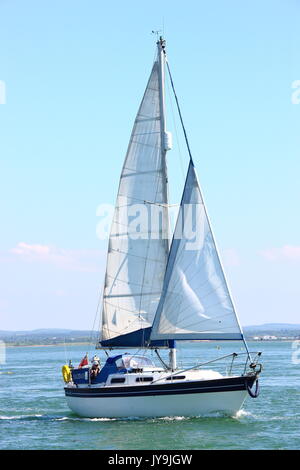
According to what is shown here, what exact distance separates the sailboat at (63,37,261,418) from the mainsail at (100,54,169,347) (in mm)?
48

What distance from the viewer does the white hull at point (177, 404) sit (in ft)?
111

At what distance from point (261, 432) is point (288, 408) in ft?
26.9

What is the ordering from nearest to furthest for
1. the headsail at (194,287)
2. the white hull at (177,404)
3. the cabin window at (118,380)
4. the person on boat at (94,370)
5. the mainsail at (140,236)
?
1. the white hull at (177,404)
2. the headsail at (194,287)
3. the cabin window at (118,380)
4. the person on boat at (94,370)
5. the mainsail at (140,236)

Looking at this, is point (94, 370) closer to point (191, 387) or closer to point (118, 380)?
point (118, 380)

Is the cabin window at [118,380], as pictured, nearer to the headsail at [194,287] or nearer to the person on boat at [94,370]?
the person on boat at [94,370]

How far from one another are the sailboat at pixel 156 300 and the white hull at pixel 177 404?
0.14 feet

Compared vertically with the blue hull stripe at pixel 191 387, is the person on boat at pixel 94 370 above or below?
above

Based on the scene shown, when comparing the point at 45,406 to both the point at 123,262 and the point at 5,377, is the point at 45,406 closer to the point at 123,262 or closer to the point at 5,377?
the point at 123,262

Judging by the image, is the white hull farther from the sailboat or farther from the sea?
the sea

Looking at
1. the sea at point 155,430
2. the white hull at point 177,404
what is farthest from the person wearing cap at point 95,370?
the sea at point 155,430
